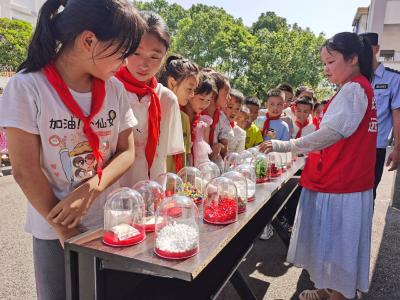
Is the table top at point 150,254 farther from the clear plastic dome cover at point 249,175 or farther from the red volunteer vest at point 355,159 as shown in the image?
the red volunteer vest at point 355,159

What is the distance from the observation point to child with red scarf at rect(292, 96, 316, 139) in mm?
4457

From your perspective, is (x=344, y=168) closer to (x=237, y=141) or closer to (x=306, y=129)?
(x=237, y=141)

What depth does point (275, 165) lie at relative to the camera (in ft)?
8.32

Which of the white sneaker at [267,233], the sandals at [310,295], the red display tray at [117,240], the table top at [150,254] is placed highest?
the red display tray at [117,240]

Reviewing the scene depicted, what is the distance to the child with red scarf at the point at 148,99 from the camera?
67.4 inches

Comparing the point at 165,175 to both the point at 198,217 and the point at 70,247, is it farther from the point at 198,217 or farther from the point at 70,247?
the point at 70,247

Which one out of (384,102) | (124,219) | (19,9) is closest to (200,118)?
(124,219)

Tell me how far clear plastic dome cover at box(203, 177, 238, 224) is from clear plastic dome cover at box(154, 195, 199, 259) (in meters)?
0.07

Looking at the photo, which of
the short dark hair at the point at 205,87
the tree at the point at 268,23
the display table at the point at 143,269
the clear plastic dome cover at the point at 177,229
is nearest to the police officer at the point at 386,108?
Answer: the short dark hair at the point at 205,87

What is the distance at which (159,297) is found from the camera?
159cm

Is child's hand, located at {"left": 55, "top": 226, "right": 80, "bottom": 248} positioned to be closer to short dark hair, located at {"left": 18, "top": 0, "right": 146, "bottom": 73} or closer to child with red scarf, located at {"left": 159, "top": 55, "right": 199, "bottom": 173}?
short dark hair, located at {"left": 18, "top": 0, "right": 146, "bottom": 73}

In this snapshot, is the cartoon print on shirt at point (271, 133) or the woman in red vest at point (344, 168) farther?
the cartoon print on shirt at point (271, 133)

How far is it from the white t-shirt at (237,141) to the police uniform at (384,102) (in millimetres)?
1337

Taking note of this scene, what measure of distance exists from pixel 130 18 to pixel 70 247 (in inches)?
→ 33.2
